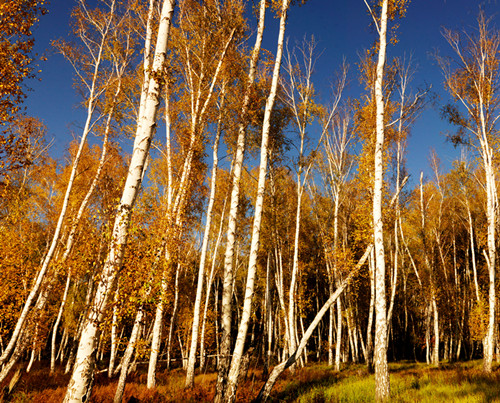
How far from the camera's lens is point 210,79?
1263 cm

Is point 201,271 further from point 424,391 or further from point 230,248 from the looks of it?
point 424,391

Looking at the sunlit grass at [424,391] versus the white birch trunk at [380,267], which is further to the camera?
the white birch trunk at [380,267]

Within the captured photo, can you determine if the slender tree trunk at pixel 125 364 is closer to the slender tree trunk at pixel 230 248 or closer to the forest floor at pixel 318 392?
the forest floor at pixel 318 392

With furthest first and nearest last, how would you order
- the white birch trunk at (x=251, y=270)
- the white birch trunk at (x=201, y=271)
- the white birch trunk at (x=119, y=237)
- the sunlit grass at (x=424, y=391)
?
the white birch trunk at (x=201, y=271)
the white birch trunk at (x=251, y=270)
the sunlit grass at (x=424, y=391)
the white birch trunk at (x=119, y=237)

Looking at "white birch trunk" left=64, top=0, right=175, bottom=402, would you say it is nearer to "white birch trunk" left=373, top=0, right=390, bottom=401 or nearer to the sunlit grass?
the sunlit grass

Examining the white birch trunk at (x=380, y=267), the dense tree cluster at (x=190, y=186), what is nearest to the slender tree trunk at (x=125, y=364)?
the dense tree cluster at (x=190, y=186)

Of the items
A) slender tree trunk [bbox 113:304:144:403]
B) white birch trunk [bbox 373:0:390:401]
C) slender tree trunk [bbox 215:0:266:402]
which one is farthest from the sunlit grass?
slender tree trunk [bbox 113:304:144:403]

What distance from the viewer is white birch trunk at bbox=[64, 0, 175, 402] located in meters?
3.64

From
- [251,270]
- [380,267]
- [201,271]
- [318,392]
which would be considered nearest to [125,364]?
[201,271]

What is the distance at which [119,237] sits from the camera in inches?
162

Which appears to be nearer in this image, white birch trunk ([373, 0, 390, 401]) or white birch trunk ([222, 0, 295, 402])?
white birch trunk ([222, 0, 295, 402])

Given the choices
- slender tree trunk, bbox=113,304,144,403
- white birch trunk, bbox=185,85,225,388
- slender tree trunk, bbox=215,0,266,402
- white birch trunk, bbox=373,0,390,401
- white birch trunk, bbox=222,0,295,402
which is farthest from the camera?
white birch trunk, bbox=185,85,225,388

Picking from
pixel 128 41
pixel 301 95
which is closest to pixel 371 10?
pixel 301 95

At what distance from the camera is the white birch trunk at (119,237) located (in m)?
3.64
